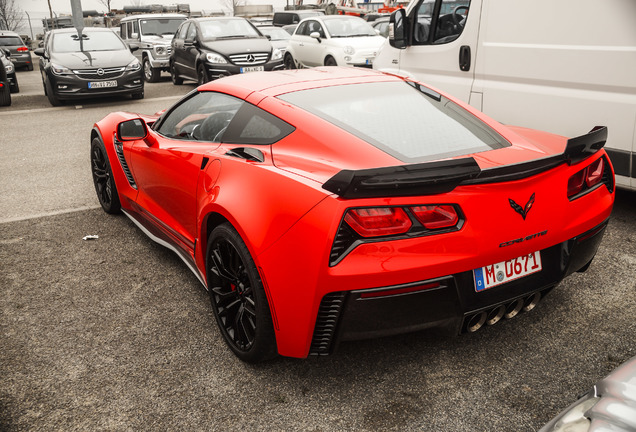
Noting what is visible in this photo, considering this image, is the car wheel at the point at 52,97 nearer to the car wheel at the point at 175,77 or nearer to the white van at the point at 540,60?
the car wheel at the point at 175,77

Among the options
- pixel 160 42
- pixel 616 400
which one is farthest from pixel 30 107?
pixel 616 400

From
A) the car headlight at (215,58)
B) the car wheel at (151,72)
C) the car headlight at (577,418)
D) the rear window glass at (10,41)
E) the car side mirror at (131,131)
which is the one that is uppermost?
the car side mirror at (131,131)

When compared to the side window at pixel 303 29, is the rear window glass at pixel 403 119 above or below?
above

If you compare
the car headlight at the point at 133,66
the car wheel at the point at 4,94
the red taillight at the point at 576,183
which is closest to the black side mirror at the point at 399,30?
the red taillight at the point at 576,183

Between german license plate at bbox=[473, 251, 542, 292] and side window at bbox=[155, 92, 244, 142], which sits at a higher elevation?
side window at bbox=[155, 92, 244, 142]

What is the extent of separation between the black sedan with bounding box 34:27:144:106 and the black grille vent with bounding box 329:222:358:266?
11.6 metres

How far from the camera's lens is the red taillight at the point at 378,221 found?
2232 mm

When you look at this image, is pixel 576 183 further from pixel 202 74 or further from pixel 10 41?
pixel 10 41

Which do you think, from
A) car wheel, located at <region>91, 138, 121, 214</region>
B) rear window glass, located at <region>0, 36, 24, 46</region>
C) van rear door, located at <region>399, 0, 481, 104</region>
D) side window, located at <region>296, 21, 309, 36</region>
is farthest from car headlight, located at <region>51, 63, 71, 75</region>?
rear window glass, located at <region>0, 36, 24, 46</region>

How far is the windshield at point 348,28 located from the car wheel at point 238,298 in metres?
12.4

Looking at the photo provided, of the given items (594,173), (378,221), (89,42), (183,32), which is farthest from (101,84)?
(378,221)

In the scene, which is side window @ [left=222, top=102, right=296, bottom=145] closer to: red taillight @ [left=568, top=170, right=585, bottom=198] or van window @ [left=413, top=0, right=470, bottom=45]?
red taillight @ [left=568, top=170, right=585, bottom=198]

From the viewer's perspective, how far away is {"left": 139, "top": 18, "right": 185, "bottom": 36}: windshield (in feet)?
58.9

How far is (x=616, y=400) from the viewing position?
1.54 meters
